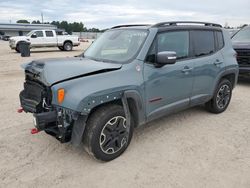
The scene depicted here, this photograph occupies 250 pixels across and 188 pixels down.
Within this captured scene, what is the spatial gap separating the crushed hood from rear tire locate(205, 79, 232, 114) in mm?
2539

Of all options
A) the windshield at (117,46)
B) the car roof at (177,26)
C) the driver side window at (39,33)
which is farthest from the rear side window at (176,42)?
the driver side window at (39,33)

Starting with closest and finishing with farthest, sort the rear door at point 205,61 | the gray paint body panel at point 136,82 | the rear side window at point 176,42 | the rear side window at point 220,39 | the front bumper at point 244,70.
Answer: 1. the gray paint body panel at point 136,82
2. the rear side window at point 176,42
3. the rear door at point 205,61
4. the rear side window at point 220,39
5. the front bumper at point 244,70

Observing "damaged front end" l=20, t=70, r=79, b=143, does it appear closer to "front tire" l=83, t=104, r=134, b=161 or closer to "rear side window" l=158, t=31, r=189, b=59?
"front tire" l=83, t=104, r=134, b=161

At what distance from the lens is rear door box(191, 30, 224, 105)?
171 inches

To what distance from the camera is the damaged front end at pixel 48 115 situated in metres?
2.89

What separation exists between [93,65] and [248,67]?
5.96 metres

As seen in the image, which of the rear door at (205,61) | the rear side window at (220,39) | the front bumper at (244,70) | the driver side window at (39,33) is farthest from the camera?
the driver side window at (39,33)

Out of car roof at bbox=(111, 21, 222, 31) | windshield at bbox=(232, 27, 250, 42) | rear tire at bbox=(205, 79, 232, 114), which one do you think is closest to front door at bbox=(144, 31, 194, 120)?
car roof at bbox=(111, 21, 222, 31)

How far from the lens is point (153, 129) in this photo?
4.31 metres

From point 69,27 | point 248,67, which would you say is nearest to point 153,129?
point 248,67

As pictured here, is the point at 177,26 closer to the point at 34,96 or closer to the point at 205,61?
the point at 205,61

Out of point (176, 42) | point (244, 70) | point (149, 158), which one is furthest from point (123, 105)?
point (244, 70)

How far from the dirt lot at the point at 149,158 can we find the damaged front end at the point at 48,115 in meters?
0.50

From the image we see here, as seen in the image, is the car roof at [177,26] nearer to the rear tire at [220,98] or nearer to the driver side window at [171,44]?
the driver side window at [171,44]
